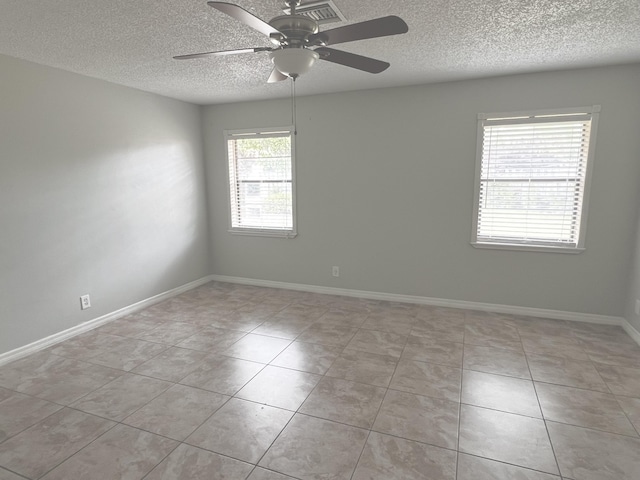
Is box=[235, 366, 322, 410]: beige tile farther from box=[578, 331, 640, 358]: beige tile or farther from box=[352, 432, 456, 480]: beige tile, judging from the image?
box=[578, 331, 640, 358]: beige tile

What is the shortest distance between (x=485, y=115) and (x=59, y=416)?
419 cm

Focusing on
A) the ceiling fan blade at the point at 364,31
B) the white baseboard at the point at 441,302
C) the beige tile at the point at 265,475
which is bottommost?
the beige tile at the point at 265,475

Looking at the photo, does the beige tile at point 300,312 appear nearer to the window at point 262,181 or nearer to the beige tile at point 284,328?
the beige tile at point 284,328

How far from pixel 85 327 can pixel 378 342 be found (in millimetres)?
2755

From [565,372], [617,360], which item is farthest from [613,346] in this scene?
[565,372]

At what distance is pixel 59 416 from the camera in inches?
86.1

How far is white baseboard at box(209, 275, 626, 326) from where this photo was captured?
3529mm

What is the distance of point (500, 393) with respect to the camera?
2400mm

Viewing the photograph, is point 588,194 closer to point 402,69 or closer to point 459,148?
point 459,148

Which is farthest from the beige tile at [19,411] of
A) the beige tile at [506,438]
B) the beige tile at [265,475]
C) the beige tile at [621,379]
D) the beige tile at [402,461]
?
the beige tile at [621,379]

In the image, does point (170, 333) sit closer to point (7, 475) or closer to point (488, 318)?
point (7, 475)

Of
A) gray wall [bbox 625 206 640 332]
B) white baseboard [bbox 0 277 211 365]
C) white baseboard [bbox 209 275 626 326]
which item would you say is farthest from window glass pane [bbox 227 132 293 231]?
gray wall [bbox 625 206 640 332]

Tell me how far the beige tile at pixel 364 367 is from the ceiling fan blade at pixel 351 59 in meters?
2.02

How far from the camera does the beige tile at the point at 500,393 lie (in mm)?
2250
